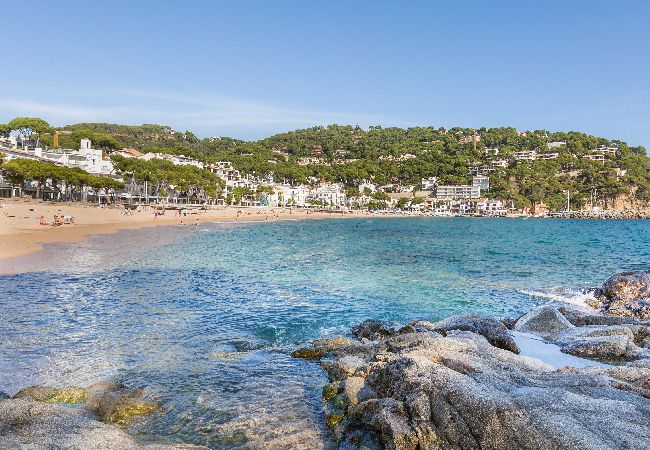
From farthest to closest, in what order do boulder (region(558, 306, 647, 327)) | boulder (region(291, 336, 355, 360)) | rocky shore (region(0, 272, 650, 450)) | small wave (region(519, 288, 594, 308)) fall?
small wave (region(519, 288, 594, 308)), boulder (region(558, 306, 647, 327)), boulder (region(291, 336, 355, 360)), rocky shore (region(0, 272, 650, 450))

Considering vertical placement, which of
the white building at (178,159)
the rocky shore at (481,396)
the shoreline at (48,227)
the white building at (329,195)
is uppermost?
the white building at (178,159)

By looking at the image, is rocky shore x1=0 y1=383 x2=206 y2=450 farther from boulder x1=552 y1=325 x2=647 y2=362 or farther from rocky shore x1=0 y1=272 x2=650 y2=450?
boulder x1=552 y1=325 x2=647 y2=362

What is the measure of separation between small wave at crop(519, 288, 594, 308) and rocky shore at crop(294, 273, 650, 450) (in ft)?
28.2

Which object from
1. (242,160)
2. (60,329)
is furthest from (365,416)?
(242,160)

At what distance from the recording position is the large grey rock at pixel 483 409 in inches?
209

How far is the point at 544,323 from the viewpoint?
13922mm

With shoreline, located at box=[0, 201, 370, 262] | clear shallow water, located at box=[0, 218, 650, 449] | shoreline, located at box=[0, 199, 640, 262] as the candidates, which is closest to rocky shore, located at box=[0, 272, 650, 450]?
clear shallow water, located at box=[0, 218, 650, 449]

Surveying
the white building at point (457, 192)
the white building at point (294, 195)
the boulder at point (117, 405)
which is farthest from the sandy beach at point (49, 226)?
the white building at point (457, 192)

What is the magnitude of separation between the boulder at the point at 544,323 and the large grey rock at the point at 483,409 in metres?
5.25

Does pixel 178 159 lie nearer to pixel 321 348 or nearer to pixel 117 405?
pixel 321 348

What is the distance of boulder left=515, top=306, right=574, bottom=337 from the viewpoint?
44.8ft

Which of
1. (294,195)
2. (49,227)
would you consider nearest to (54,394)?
(49,227)

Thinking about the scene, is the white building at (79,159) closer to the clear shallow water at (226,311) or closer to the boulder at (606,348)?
the clear shallow water at (226,311)

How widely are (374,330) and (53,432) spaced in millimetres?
9196
